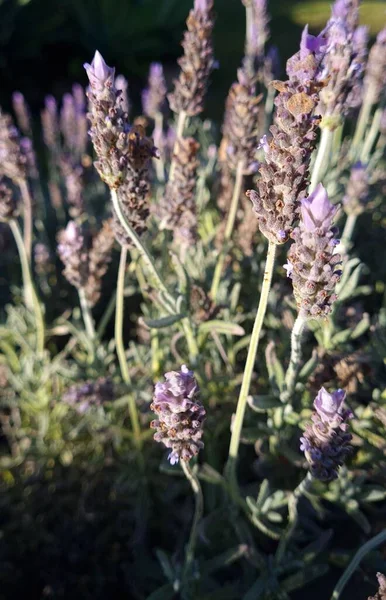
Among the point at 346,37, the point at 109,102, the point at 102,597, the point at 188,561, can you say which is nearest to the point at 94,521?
the point at 102,597

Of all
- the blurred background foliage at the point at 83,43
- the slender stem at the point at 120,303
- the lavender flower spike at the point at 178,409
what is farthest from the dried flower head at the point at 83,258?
the blurred background foliage at the point at 83,43

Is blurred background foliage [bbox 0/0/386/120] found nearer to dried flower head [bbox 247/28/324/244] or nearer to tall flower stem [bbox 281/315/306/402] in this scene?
tall flower stem [bbox 281/315/306/402]

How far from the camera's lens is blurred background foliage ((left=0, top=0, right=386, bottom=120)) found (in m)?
5.71

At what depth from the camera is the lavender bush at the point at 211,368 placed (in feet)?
3.56

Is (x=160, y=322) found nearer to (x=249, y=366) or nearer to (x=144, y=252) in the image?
(x=144, y=252)

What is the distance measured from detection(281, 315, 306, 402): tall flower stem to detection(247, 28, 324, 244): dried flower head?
8.4 inches

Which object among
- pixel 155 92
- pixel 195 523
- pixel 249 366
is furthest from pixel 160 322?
pixel 155 92

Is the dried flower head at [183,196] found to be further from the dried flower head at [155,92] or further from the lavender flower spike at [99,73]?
the dried flower head at [155,92]

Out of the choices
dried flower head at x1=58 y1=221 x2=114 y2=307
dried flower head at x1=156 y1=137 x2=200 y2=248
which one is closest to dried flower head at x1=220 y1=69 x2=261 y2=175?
dried flower head at x1=156 y1=137 x2=200 y2=248

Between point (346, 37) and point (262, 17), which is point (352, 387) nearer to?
point (346, 37)

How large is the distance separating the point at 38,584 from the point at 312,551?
39.5 inches

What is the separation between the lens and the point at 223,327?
1.53 m

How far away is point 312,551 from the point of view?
1453mm

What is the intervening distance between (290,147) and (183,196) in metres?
0.65
